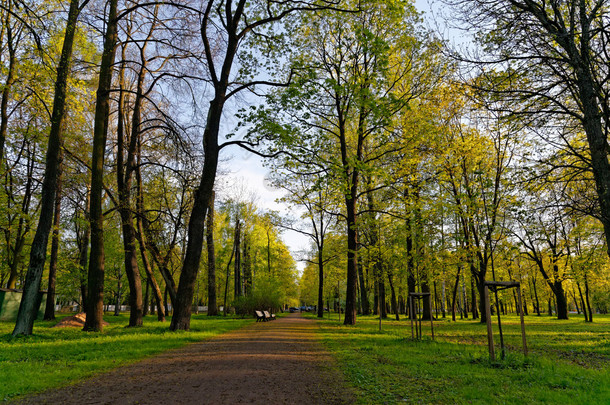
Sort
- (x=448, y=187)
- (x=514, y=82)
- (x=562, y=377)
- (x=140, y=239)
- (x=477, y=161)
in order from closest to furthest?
(x=562, y=377), (x=514, y=82), (x=140, y=239), (x=477, y=161), (x=448, y=187)

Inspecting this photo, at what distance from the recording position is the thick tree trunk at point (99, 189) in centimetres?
1188

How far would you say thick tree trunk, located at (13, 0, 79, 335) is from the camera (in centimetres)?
986

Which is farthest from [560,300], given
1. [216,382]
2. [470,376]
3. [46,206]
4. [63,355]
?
[46,206]

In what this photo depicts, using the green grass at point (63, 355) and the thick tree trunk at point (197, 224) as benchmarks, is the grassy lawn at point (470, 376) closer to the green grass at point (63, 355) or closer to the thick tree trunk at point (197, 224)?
the green grass at point (63, 355)

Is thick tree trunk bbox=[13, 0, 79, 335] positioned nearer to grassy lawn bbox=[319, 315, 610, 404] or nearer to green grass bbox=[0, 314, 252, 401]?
green grass bbox=[0, 314, 252, 401]

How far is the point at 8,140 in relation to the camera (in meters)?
17.5

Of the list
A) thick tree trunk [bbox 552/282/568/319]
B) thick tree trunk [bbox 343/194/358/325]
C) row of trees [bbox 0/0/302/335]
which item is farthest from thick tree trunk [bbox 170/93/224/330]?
thick tree trunk [bbox 552/282/568/319]

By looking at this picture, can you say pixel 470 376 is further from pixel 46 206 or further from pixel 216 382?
pixel 46 206

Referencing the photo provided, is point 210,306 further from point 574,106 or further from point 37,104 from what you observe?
point 574,106

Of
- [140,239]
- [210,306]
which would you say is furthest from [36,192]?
[210,306]

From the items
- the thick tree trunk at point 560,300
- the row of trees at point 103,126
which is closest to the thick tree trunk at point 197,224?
the row of trees at point 103,126

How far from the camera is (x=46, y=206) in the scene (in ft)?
34.2

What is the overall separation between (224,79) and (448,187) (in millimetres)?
13297

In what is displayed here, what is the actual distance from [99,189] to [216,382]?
32.7 ft
